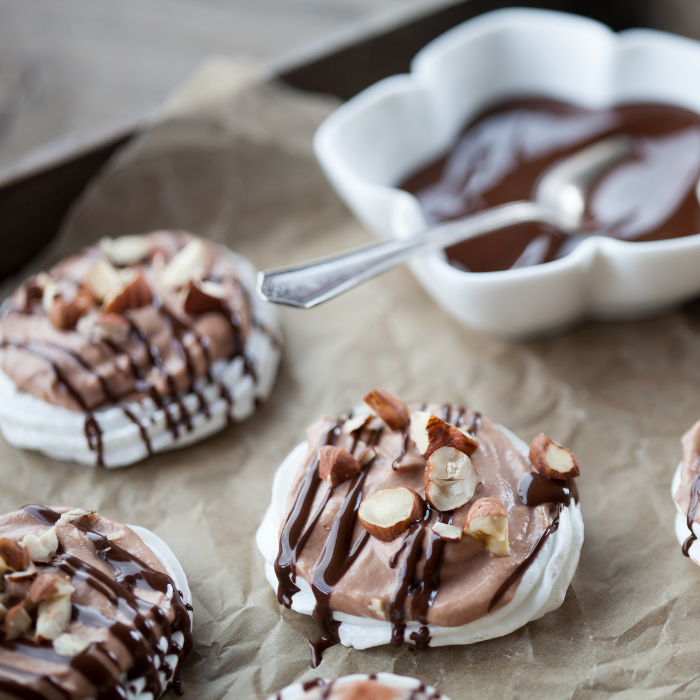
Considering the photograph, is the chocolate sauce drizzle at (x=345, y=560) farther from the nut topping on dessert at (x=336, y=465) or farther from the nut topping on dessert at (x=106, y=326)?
the nut topping on dessert at (x=106, y=326)

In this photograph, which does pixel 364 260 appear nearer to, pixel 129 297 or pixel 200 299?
pixel 200 299

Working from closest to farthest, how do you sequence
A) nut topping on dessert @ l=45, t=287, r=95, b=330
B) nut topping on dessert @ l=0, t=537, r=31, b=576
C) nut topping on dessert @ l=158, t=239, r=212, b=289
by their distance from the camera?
nut topping on dessert @ l=0, t=537, r=31, b=576, nut topping on dessert @ l=45, t=287, r=95, b=330, nut topping on dessert @ l=158, t=239, r=212, b=289

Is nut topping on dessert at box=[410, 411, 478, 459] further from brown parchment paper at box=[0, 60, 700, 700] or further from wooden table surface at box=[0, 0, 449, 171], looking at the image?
wooden table surface at box=[0, 0, 449, 171]

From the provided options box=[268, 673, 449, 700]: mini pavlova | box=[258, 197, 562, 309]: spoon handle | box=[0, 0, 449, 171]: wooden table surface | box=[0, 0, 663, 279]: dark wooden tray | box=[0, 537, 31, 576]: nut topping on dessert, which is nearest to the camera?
box=[268, 673, 449, 700]: mini pavlova

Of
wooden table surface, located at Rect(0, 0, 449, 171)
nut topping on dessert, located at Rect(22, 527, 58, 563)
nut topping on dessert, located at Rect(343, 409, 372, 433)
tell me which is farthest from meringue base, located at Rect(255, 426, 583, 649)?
wooden table surface, located at Rect(0, 0, 449, 171)

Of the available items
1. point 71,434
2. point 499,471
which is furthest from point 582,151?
point 71,434

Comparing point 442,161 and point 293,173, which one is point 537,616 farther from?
point 293,173
